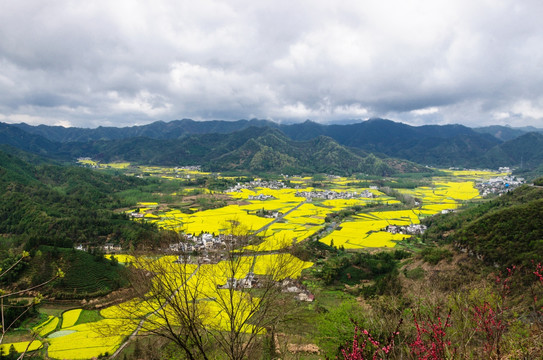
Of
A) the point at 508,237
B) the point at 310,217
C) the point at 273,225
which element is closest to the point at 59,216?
the point at 273,225

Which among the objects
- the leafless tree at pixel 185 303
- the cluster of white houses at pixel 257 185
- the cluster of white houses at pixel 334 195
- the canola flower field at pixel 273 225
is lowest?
the canola flower field at pixel 273 225

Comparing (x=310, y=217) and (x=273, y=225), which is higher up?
(x=310, y=217)

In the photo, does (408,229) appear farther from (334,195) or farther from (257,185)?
(257,185)

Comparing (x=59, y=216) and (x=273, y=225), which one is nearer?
(x=59, y=216)

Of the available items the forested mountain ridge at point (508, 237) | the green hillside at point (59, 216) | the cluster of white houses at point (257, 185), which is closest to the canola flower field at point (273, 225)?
the cluster of white houses at point (257, 185)

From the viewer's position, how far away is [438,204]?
92.6 meters

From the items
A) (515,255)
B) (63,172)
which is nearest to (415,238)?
(515,255)

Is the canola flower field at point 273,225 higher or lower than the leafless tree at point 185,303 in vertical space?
lower

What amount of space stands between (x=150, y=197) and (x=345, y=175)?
422 feet

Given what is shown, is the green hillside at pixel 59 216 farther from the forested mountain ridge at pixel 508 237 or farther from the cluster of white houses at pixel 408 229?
the cluster of white houses at pixel 408 229

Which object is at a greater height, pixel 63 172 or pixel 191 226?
pixel 63 172

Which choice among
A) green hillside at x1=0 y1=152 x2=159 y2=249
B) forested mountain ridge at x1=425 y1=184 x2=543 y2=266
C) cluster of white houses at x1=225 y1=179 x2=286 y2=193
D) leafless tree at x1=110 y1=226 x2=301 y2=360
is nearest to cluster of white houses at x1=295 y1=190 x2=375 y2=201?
cluster of white houses at x1=225 y1=179 x2=286 y2=193

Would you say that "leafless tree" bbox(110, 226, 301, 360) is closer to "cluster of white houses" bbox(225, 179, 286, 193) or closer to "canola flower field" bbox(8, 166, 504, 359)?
"canola flower field" bbox(8, 166, 504, 359)

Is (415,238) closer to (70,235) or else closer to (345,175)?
(70,235)
